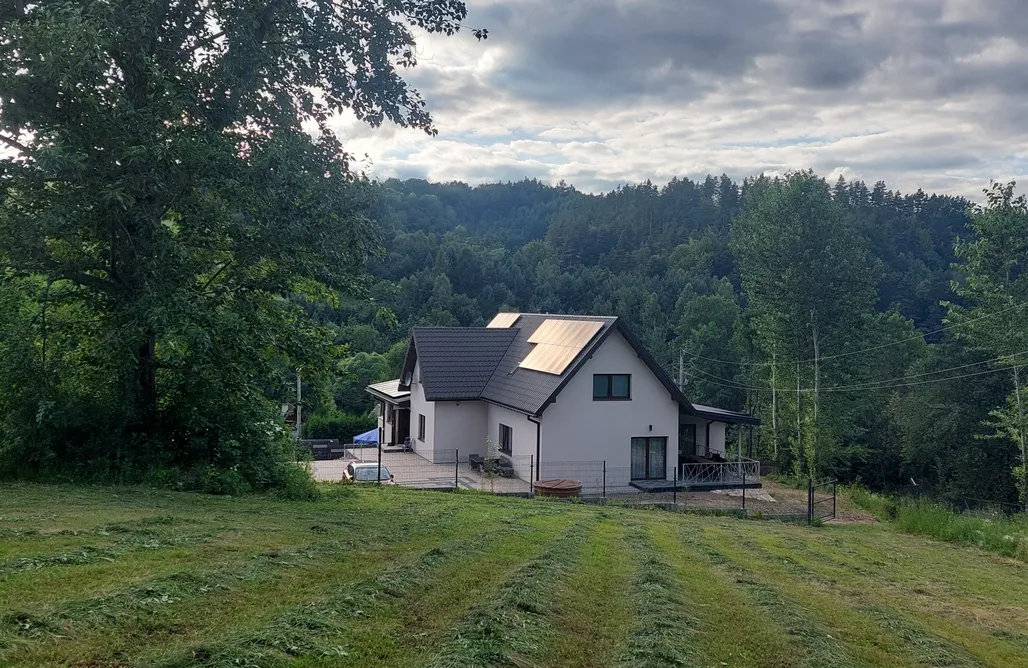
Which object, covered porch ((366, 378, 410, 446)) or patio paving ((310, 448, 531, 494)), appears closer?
patio paving ((310, 448, 531, 494))

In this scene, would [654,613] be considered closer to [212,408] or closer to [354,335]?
[212,408]

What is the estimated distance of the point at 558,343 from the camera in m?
26.7

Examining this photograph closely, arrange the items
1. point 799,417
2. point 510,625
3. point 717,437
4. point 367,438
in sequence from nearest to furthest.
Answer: point 510,625, point 717,437, point 367,438, point 799,417

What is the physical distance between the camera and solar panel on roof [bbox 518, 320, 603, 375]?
25.2 metres

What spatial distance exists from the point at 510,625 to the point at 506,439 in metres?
21.3

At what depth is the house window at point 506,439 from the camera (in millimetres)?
26594

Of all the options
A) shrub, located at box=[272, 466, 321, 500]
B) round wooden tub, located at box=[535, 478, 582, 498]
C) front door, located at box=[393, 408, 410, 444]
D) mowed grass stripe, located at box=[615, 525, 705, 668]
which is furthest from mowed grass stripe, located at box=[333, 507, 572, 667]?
front door, located at box=[393, 408, 410, 444]

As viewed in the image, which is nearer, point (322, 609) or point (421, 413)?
point (322, 609)

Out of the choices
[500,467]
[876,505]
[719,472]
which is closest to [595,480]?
[500,467]

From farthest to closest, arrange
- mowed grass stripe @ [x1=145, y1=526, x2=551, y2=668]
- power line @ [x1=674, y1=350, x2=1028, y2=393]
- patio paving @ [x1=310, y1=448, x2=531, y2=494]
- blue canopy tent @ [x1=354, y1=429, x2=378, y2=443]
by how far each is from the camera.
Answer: power line @ [x1=674, y1=350, x2=1028, y2=393]
blue canopy tent @ [x1=354, y1=429, x2=378, y2=443]
patio paving @ [x1=310, y1=448, x2=531, y2=494]
mowed grass stripe @ [x1=145, y1=526, x2=551, y2=668]

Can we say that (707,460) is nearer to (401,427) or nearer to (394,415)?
(401,427)

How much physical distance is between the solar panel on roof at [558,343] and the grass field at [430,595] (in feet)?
42.5

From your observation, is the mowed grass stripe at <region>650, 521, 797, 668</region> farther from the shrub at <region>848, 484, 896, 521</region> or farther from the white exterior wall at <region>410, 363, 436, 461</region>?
the white exterior wall at <region>410, 363, 436, 461</region>

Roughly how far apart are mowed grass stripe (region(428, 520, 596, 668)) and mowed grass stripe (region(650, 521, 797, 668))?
1.33 metres
